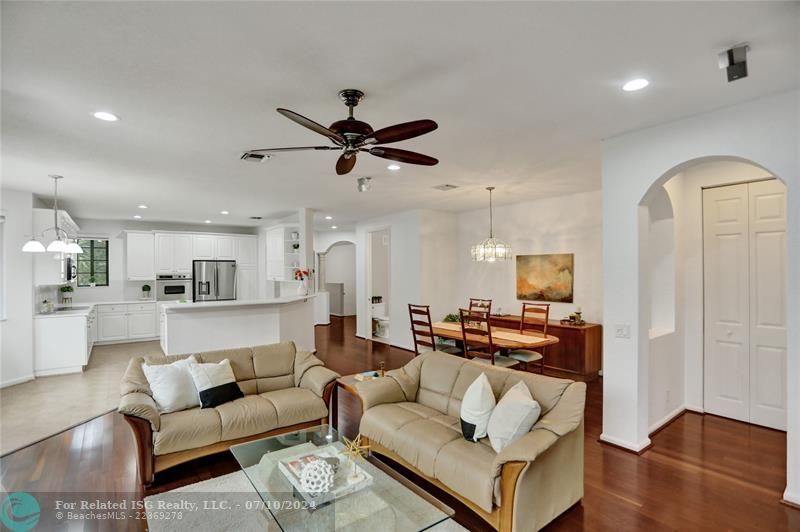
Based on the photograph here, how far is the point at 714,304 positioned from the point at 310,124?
4420 millimetres

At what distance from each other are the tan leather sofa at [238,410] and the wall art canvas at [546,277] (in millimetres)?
4012

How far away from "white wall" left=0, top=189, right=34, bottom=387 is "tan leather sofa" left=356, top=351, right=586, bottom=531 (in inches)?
211

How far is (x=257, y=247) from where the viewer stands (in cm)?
996

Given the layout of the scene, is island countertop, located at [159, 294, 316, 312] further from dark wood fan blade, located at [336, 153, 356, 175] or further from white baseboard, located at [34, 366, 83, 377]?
dark wood fan blade, located at [336, 153, 356, 175]

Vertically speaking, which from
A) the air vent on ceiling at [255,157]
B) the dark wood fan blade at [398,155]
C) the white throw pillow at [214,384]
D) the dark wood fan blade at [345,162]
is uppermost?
the air vent on ceiling at [255,157]

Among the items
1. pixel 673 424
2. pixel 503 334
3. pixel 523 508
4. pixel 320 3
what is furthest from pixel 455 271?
pixel 320 3

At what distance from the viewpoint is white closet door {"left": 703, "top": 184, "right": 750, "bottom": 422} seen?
3.82 metres

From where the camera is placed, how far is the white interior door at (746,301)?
3.63m

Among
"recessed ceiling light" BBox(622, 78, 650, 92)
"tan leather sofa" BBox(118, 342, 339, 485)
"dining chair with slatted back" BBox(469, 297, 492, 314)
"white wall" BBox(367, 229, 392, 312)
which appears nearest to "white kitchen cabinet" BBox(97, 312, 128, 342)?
"white wall" BBox(367, 229, 392, 312)

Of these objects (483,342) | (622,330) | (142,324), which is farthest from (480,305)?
(142,324)

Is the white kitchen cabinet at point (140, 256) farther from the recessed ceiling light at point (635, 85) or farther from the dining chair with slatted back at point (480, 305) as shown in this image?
the recessed ceiling light at point (635, 85)

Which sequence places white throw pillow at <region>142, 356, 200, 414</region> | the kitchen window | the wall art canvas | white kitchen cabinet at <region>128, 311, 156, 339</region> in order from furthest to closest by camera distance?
the kitchen window
white kitchen cabinet at <region>128, 311, 156, 339</region>
the wall art canvas
white throw pillow at <region>142, 356, 200, 414</region>

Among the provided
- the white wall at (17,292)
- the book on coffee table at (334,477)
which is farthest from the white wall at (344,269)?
the book on coffee table at (334,477)

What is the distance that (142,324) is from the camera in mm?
8297
